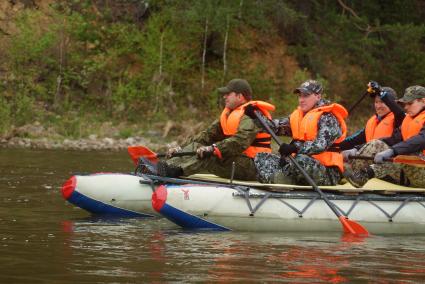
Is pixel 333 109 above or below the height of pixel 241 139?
above

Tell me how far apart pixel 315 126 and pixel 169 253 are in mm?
2340

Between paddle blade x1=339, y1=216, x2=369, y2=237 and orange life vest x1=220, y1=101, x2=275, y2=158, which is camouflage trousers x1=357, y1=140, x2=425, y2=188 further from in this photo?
orange life vest x1=220, y1=101, x2=275, y2=158

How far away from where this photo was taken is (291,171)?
30.2 feet

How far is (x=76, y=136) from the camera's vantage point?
837 inches

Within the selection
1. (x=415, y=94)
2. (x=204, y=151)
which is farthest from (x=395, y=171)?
(x=204, y=151)

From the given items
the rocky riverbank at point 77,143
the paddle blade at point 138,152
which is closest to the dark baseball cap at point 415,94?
the paddle blade at point 138,152

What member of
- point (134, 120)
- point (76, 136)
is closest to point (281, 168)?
point (76, 136)

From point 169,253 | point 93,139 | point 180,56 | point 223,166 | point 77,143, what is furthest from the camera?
point 180,56

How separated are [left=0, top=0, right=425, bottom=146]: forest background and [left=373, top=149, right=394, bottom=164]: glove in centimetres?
1321

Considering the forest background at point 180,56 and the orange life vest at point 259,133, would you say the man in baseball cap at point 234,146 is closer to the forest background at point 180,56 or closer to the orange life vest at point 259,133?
the orange life vest at point 259,133

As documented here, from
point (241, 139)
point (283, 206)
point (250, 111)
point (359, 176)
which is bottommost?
point (283, 206)

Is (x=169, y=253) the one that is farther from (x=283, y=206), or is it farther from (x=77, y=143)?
(x=77, y=143)

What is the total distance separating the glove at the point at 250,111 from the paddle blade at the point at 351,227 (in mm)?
1378

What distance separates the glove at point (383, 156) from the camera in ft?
29.7
